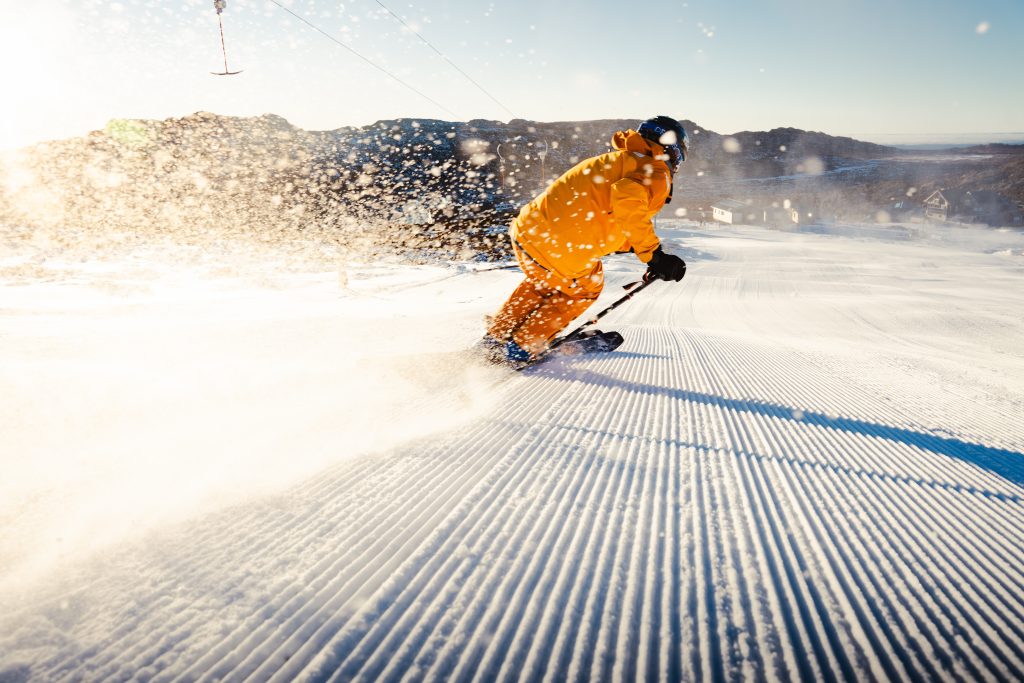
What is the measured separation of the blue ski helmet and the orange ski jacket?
58 mm

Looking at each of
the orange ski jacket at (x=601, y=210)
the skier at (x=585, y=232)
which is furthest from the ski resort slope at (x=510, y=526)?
the orange ski jacket at (x=601, y=210)

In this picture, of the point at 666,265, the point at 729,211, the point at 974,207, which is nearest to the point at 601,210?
the point at 666,265

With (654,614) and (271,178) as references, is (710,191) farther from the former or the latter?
(654,614)

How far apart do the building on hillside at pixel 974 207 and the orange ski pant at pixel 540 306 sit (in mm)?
75079

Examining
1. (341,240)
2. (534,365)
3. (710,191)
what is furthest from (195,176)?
(710,191)

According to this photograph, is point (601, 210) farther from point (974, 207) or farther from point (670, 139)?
point (974, 207)

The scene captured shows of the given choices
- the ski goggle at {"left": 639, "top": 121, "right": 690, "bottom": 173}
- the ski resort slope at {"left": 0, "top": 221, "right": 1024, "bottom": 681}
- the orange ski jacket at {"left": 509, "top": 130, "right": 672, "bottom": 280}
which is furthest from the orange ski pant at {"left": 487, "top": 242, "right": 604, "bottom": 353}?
the ski goggle at {"left": 639, "top": 121, "right": 690, "bottom": 173}

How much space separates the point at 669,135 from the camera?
3.78m

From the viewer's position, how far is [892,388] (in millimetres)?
4355

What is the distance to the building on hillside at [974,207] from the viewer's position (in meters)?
55.2

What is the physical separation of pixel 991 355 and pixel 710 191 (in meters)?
91.4

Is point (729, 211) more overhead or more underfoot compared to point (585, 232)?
more overhead

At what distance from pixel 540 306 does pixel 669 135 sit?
5.75ft

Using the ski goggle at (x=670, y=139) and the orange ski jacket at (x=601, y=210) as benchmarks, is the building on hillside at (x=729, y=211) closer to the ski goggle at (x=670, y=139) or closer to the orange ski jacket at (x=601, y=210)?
the ski goggle at (x=670, y=139)
